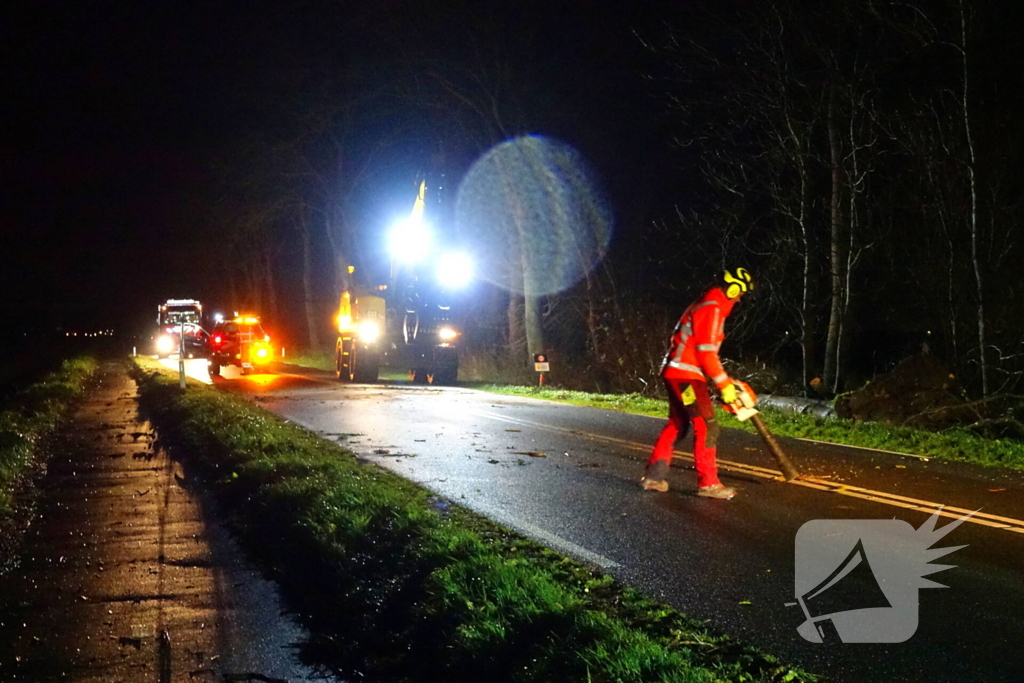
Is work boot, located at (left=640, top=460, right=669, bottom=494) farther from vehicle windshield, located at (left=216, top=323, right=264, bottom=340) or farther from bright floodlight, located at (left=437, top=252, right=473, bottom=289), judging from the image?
vehicle windshield, located at (left=216, top=323, right=264, bottom=340)

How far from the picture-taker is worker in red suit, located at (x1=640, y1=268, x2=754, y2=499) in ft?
28.3

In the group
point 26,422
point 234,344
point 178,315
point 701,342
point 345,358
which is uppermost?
point 178,315

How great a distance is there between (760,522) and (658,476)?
1.51 meters

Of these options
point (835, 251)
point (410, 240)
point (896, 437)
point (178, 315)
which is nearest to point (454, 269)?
point (410, 240)

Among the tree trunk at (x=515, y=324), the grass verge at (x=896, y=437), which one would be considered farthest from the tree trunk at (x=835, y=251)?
the tree trunk at (x=515, y=324)

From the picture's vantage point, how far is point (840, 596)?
589 cm

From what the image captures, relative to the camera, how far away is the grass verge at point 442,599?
15.3 ft

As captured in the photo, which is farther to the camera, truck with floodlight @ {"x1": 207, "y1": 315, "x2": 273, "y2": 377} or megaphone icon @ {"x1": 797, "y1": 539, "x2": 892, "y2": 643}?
truck with floodlight @ {"x1": 207, "y1": 315, "x2": 273, "y2": 377}

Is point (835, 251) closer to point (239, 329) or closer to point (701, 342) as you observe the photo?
point (701, 342)

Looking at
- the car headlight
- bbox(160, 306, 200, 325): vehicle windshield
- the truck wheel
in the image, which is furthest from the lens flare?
bbox(160, 306, 200, 325): vehicle windshield

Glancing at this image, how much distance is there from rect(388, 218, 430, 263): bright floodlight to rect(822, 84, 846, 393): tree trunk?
10602 millimetres

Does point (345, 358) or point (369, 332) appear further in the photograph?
point (345, 358)

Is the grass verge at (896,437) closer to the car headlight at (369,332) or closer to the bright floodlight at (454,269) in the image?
the bright floodlight at (454,269)

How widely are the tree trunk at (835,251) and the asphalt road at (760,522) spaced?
24.0ft
